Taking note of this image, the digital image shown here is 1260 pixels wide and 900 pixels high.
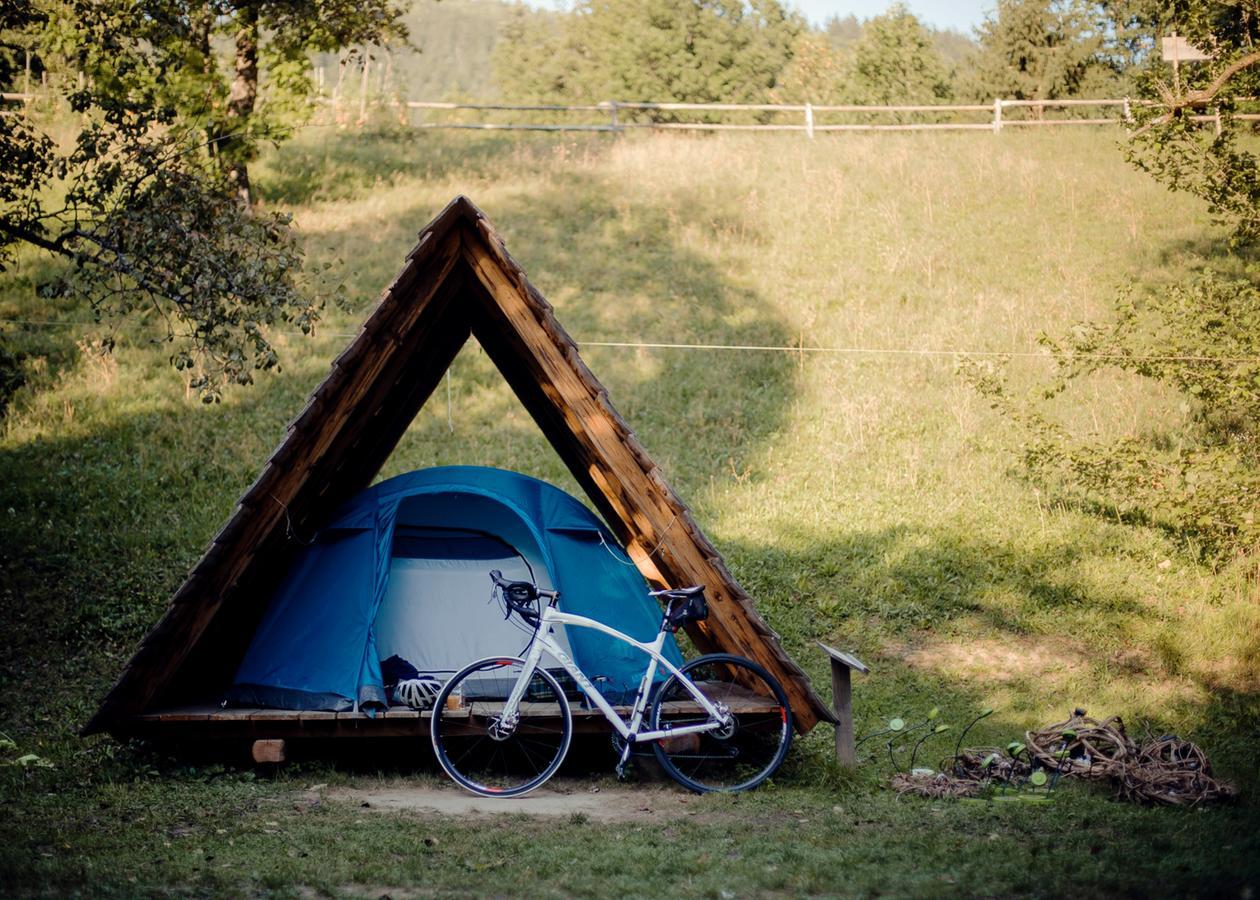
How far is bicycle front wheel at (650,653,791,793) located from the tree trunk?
459 inches

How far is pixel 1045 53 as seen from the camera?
1235 inches

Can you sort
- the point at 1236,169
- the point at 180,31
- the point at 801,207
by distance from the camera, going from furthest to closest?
the point at 801,207, the point at 180,31, the point at 1236,169

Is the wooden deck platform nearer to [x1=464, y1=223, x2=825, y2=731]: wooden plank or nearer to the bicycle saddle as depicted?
[x1=464, y1=223, x2=825, y2=731]: wooden plank

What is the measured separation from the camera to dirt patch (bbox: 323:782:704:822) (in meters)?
5.99

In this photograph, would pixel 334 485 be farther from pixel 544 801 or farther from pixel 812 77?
pixel 812 77

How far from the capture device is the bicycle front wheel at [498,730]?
253 inches

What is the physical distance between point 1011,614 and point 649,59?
32928mm

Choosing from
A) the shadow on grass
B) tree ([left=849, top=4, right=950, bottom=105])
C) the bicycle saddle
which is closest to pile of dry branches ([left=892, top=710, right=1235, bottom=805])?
the shadow on grass

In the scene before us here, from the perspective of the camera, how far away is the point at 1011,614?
1012cm

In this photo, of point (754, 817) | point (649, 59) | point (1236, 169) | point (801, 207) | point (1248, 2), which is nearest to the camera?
point (754, 817)

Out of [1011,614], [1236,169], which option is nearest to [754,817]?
[1011,614]

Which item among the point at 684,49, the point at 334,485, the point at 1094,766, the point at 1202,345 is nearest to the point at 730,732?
the point at 1094,766

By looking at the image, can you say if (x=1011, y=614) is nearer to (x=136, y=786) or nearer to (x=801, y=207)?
(x=136, y=786)

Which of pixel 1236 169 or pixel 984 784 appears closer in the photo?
pixel 984 784
